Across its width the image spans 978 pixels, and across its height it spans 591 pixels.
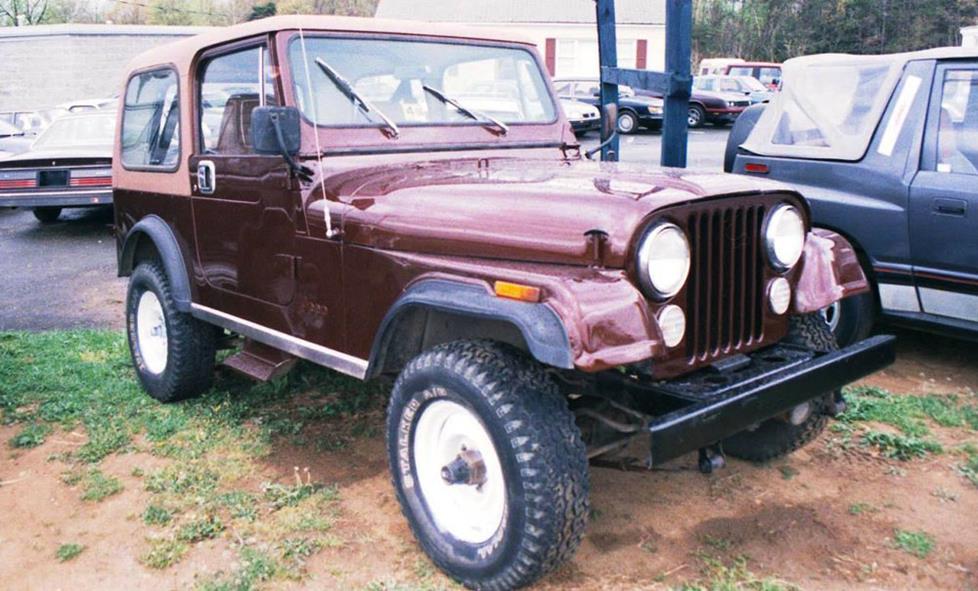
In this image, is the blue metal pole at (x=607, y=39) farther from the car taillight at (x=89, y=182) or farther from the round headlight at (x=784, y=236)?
the car taillight at (x=89, y=182)

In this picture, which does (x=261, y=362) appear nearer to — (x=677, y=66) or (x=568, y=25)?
(x=677, y=66)

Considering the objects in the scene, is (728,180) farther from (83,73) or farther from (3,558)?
(83,73)

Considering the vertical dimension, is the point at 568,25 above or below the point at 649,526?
above

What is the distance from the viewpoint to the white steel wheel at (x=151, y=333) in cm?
482

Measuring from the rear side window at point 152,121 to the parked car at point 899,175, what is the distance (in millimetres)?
3445

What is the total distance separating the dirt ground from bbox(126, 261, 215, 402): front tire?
0.60m

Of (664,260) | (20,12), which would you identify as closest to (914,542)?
(664,260)

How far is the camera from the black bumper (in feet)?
8.36

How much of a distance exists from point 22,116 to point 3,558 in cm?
1463

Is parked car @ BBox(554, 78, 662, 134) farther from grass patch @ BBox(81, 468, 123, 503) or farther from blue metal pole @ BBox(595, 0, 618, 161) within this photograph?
grass patch @ BBox(81, 468, 123, 503)

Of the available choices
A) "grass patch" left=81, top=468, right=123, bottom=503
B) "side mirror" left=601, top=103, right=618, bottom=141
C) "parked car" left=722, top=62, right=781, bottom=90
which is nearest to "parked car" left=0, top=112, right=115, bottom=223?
"grass patch" left=81, top=468, right=123, bottom=503

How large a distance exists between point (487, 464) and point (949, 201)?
3084 millimetres

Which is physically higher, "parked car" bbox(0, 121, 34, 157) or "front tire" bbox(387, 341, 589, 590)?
"parked car" bbox(0, 121, 34, 157)

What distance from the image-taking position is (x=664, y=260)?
8.80 feet
